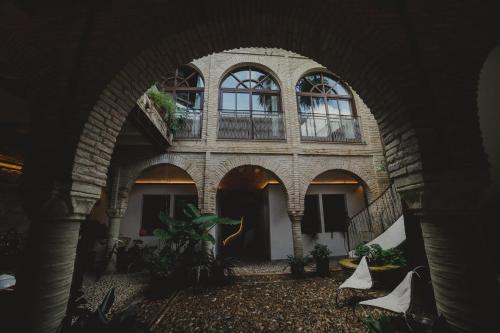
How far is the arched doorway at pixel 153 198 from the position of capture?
27.1ft

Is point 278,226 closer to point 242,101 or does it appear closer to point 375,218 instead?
point 375,218

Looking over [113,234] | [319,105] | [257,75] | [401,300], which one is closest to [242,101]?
[257,75]

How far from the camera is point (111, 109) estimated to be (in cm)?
242

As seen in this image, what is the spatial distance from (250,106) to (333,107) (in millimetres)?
3574

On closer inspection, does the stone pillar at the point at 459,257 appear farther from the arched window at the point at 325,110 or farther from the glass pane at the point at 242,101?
the glass pane at the point at 242,101

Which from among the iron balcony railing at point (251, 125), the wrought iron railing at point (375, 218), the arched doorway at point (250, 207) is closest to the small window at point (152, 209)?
the arched doorway at point (250, 207)

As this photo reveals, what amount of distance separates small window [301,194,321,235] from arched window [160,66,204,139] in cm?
544

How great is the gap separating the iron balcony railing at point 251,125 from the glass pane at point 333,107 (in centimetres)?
228

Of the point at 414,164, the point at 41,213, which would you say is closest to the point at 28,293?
the point at 41,213

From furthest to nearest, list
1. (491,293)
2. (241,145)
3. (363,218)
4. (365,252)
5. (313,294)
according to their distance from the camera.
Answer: (363,218) < (241,145) < (365,252) < (313,294) < (491,293)

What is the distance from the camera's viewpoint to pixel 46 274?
2.02 m

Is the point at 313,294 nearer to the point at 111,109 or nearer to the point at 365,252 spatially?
the point at 365,252

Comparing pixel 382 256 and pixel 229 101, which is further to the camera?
pixel 229 101

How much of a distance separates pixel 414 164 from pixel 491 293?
46.2 inches
